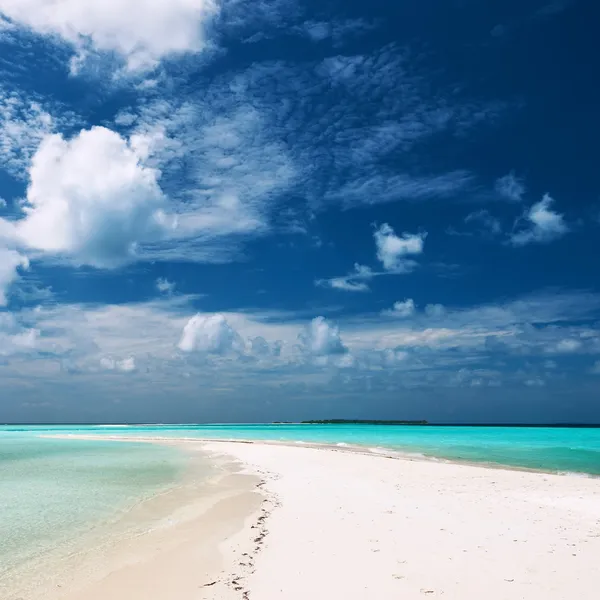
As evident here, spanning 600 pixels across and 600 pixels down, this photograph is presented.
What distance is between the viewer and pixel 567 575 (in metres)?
9.50

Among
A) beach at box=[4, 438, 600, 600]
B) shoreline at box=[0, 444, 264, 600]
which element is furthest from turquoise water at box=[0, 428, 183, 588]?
beach at box=[4, 438, 600, 600]

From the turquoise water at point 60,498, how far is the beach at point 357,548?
6.51 ft

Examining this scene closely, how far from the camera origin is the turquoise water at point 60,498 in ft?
42.9

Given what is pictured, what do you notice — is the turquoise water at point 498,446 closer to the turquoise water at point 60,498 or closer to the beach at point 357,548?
the beach at point 357,548

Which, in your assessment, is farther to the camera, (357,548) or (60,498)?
(60,498)

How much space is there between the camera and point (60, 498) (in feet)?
64.7

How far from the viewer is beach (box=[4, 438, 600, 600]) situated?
9031 millimetres

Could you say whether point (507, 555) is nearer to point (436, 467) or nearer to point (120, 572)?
point (120, 572)

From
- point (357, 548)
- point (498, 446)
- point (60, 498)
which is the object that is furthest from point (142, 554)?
point (498, 446)

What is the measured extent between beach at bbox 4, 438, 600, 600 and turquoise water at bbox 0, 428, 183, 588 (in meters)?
1.98

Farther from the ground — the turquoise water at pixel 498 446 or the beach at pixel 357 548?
the beach at pixel 357 548

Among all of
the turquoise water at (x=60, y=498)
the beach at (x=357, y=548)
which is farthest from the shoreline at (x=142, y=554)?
the turquoise water at (x=60, y=498)

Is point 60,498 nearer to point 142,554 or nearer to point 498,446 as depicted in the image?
point 142,554

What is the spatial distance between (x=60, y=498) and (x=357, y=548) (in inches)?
545
